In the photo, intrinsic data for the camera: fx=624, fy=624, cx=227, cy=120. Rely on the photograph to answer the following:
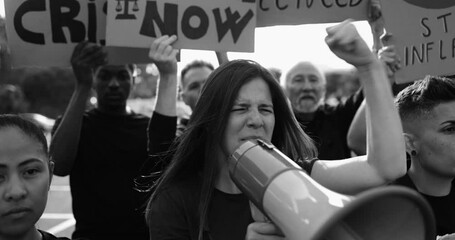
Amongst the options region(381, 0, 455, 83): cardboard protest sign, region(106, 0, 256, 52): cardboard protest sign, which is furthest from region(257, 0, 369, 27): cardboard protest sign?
region(381, 0, 455, 83): cardboard protest sign

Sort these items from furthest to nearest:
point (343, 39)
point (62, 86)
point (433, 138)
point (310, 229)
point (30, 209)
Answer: point (62, 86), point (433, 138), point (30, 209), point (343, 39), point (310, 229)

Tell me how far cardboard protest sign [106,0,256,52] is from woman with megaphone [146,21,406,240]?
846 mm

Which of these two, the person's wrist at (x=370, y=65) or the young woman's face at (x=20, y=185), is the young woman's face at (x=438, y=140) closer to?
the person's wrist at (x=370, y=65)

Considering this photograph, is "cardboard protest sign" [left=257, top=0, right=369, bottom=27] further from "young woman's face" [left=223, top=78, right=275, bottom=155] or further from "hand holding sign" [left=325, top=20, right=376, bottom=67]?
"hand holding sign" [left=325, top=20, right=376, bottom=67]

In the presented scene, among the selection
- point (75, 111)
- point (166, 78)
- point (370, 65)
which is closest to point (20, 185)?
point (166, 78)

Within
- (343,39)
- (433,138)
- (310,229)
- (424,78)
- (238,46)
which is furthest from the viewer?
(238,46)

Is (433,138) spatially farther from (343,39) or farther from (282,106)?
(343,39)

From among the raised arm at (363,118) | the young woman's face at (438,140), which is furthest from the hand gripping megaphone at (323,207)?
the raised arm at (363,118)

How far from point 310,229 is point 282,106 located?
3.12 feet

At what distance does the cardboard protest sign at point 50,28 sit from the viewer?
123 inches

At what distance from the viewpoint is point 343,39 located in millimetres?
1706

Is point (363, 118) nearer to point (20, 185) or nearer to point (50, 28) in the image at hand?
point (50, 28)

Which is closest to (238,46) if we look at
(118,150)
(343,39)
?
(118,150)

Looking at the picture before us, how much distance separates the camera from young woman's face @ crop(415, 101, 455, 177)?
2381mm
